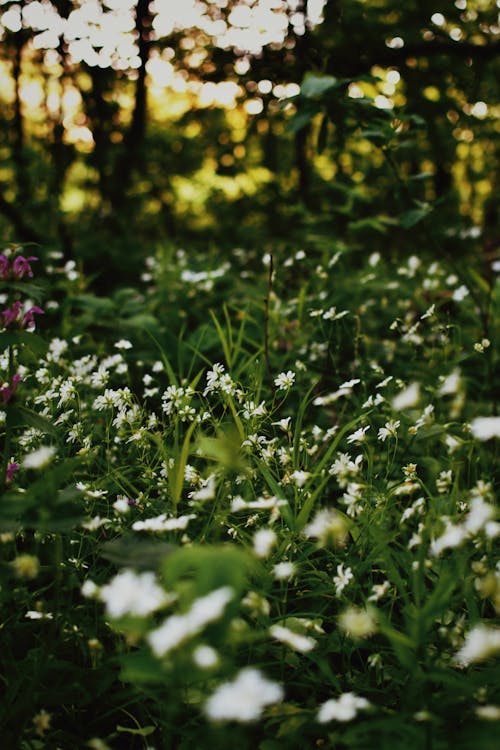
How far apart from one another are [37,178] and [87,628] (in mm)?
4175

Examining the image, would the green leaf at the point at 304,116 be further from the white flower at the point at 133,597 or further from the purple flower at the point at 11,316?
the white flower at the point at 133,597

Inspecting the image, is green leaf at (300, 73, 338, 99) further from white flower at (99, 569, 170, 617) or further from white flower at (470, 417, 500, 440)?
white flower at (99, 569, 170, 617)

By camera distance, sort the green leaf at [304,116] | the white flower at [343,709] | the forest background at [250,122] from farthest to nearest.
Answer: the forest background at [250,122], the green leaf at [304,116], the white flower at [343,709]

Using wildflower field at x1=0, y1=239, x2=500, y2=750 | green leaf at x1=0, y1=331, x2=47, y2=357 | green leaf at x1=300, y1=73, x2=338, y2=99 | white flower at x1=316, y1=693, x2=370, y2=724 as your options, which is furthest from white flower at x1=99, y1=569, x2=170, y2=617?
green leaf at x1=300, y1=73, x2=338, y2=99

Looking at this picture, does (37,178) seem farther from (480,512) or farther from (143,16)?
(480,512)

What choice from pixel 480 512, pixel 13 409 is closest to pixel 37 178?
pixel 13 409

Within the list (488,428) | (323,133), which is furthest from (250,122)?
(488,428)

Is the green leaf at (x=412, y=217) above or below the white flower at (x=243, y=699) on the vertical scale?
above

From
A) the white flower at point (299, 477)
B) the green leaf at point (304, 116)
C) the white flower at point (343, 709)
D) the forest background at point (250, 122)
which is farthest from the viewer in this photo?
the forest background at point (250, 122)

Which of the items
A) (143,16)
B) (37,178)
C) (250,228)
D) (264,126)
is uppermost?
(143,16)

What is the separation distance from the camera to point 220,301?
3258 millimetres

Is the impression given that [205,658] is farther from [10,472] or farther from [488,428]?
[10,472]

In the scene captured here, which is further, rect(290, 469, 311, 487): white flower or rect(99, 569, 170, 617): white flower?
rect(290, 469, 311, 487): white flower

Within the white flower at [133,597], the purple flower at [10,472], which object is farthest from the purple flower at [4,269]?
the white flower at [133,597]
